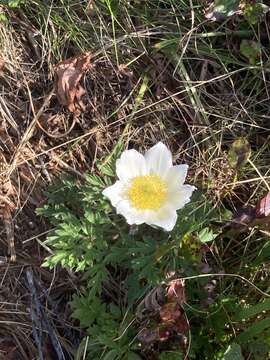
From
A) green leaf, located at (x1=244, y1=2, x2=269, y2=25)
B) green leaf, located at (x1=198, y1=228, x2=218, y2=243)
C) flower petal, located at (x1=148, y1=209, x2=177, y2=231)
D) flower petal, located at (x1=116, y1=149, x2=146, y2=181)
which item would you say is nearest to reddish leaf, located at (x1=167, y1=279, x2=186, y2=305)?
green leaf, located at (x1=198, y1=228, x2=218, y2=243)

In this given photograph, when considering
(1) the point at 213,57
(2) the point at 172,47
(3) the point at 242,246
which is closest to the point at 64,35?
(2) the point at 172,47

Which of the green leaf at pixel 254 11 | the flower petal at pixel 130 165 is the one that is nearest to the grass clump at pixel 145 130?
the green leaf at pixel 254 11

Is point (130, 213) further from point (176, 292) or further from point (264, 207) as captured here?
point (264, 207)

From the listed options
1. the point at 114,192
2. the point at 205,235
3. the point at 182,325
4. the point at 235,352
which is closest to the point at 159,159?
the point at 114,192

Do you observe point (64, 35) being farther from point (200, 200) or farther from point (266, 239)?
point (266, 239)

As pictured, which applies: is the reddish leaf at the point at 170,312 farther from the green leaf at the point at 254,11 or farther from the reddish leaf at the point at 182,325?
Answer: the green leaf at the point at 254,11

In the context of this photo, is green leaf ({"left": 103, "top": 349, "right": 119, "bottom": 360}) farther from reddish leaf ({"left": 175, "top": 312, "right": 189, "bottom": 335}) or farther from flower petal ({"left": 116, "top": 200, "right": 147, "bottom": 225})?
flower petal ({"left": 116, "top": 200, "right": 147, "bottom": 225})
